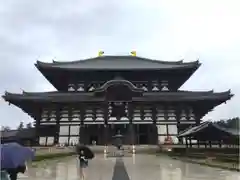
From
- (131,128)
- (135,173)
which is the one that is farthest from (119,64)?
(135,173)

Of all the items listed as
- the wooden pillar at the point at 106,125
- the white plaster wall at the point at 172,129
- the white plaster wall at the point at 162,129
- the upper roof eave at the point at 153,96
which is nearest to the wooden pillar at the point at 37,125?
the upper roof eave at the point at 153,96

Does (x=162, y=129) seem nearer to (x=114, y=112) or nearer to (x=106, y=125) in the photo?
(x=114, y=112)

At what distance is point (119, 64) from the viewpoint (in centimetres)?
5247

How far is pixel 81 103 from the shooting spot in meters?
45.3

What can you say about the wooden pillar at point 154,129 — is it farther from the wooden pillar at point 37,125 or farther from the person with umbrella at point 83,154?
the person with umbrella at point 83,154

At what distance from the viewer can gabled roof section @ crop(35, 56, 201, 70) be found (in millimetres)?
48656

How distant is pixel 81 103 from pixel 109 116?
12.7 feet

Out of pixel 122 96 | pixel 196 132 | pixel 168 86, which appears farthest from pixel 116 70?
pixel 196 132

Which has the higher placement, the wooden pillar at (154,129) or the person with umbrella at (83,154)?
the wooden pillar at (154,129)

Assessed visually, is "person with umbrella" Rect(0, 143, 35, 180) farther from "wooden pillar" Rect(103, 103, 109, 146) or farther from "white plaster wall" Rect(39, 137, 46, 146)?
"white plaster wall" Rect(39, 137, 46, 146)

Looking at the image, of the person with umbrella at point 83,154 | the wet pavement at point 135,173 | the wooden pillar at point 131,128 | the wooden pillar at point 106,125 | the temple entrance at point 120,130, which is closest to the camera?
the person with umbrella at point 83,154

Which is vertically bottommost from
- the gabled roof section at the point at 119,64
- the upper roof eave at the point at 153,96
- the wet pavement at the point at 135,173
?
the wet pavement at the point at 135,173

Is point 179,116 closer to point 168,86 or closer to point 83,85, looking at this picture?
point 168,86

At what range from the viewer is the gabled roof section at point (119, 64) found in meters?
48.7
